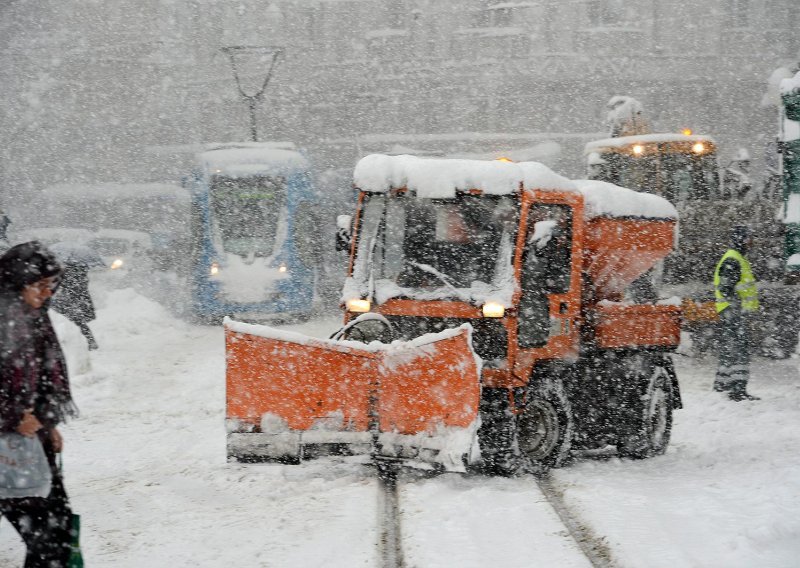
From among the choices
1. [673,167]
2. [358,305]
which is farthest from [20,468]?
[673,167]

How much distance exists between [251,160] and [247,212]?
1.05 m

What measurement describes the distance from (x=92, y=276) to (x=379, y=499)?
44.7ft

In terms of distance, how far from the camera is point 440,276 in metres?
8.03

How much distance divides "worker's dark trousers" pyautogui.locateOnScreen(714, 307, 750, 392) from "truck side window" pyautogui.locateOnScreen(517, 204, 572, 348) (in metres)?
3.96

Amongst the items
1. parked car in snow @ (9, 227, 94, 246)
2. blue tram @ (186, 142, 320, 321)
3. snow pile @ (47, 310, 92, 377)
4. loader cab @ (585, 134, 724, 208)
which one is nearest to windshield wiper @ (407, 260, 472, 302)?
snow pile @ (47, 310, 92, 377)

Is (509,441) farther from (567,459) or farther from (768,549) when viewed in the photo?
(768,549)

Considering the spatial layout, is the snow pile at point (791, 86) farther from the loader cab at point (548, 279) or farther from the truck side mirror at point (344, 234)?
the truck side mirror at point (344, 234)

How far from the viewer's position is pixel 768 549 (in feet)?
19.3

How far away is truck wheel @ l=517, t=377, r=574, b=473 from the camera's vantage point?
8.06 meters

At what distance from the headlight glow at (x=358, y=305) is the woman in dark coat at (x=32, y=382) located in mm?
3515

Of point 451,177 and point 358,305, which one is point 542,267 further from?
point 358,305

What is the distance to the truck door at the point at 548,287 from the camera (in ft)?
26.3

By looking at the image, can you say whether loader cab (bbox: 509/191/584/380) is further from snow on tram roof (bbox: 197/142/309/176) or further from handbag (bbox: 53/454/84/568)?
snow on tram roof (bbox: 197/142/309/176)

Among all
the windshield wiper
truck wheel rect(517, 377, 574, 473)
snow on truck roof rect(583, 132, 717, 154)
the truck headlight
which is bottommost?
truck wheel rect(517, 377, 574, 473)
